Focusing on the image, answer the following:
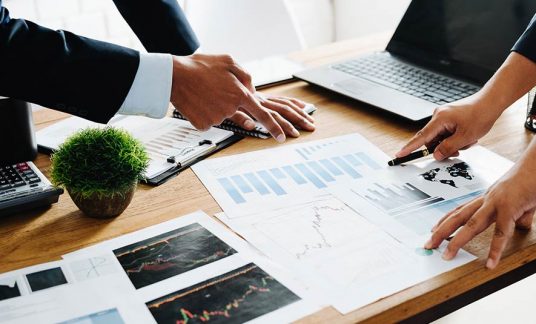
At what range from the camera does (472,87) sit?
1316mm

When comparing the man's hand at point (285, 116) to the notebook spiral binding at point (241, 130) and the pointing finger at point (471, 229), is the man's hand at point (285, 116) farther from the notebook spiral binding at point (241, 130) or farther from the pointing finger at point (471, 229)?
the pointing finger at point (471, 229)

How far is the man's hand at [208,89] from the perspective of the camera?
103cm

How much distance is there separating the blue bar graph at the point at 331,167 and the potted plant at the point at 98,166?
327mm

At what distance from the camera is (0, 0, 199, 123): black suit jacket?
0.93m

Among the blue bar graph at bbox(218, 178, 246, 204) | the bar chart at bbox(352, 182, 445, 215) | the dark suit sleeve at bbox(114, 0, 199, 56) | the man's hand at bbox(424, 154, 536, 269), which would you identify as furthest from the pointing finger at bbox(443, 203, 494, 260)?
the dark suit sleeve at bbox(114, 0, 199, 56)

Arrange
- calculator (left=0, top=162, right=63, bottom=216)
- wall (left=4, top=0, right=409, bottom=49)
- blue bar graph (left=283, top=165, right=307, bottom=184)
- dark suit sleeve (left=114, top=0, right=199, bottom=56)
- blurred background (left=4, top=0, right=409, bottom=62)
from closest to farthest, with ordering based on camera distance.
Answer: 1. calculator (left=0, top=162, right=63, bottom=216)
2. blue bar graph (left=283, top=165, right=307, bottom=184)
3. dark suit sleeve (left=114, top=0, right=199, bottom=56)
4. blurred background (left=4, top=0, right=409, bottom=62)
5. wall (left=4, top=0, right=409, bottom=49)

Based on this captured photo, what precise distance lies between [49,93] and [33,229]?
211mm

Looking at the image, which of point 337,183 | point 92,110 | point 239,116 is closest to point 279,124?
point 239,116

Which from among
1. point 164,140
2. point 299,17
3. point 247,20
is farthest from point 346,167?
point 299,17

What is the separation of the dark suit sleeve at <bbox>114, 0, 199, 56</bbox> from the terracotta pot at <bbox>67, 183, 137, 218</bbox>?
2.01 feet

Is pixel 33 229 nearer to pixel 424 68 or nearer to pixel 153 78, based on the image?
pixel 153 78

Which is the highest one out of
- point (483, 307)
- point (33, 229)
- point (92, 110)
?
point (92, 110)

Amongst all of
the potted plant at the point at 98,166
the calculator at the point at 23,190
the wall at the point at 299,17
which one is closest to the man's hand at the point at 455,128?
the potted plant at the point at 98,166

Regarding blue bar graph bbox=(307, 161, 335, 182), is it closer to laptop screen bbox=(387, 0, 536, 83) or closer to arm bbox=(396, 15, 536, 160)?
arm bbox=(396, 15, 536, 160)
